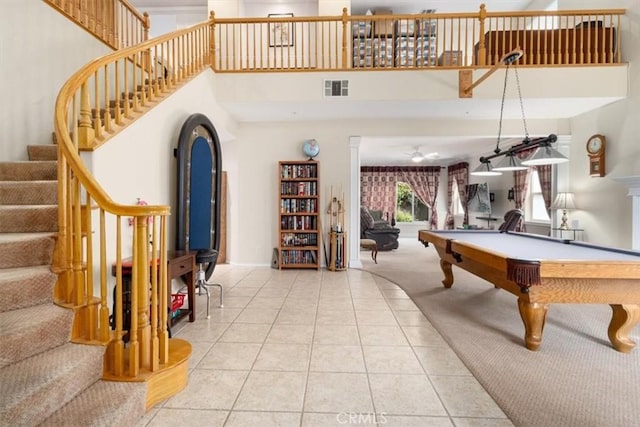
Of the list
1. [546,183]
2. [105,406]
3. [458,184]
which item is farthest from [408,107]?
[458,184]

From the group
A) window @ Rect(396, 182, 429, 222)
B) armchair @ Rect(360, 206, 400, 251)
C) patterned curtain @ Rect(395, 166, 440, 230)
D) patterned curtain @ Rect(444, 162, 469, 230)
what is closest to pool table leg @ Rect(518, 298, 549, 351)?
armchair @ Rect(360, 206, 400, 251)

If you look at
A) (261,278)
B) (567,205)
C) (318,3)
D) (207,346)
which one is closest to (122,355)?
(207,346)

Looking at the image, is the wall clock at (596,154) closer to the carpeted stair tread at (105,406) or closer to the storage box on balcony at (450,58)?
the storage box on balcony at (450,58)

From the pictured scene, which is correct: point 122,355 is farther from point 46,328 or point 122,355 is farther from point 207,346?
point 207,346

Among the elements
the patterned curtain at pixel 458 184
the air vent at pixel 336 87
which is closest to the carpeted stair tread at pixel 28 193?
the air vent at pixel 336 87

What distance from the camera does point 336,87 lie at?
4.39m

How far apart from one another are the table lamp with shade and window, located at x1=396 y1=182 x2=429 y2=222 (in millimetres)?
5711

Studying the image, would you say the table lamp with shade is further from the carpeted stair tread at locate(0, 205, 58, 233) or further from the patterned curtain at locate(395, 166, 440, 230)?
the carpeted stair tread at locate(0, 205, 58, 233)

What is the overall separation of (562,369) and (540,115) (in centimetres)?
464

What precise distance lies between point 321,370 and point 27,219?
7.31ft

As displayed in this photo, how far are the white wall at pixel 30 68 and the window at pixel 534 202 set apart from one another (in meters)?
8.29

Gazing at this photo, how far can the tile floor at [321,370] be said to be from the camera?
165 cm

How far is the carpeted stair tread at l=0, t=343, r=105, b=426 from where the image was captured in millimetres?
1225

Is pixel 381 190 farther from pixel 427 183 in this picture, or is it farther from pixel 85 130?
pixel 85 130
